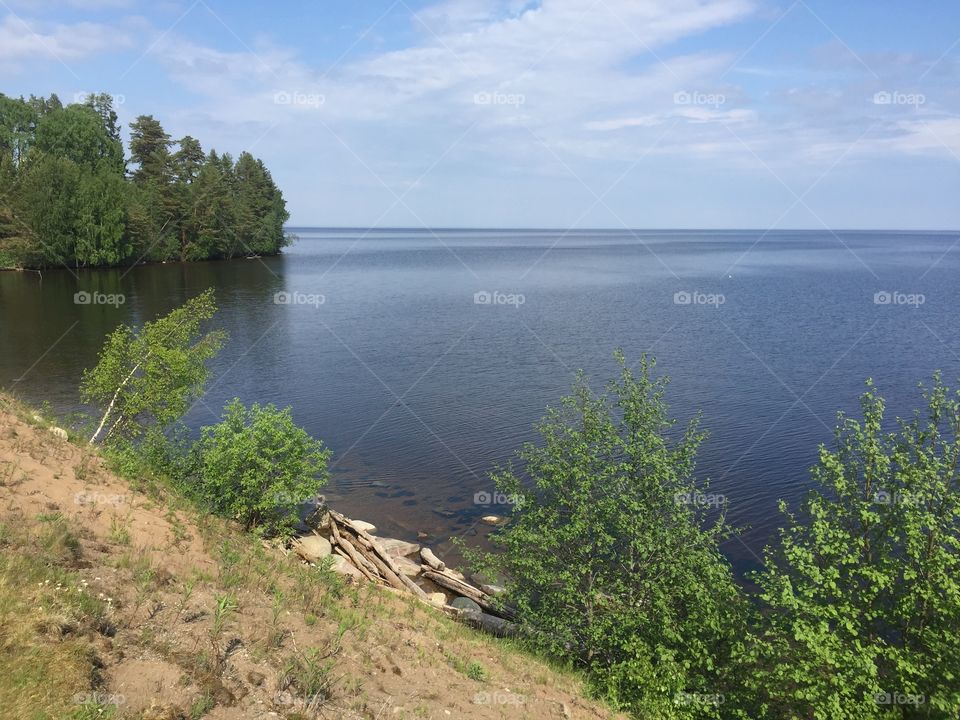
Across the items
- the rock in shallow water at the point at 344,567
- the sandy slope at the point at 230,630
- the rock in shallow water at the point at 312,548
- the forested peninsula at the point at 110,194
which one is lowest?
the rock in shallow water at the point at 344,567

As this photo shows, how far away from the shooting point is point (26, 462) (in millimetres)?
16750

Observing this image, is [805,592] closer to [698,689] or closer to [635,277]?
[698,689]

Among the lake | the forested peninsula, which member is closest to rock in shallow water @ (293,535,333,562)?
the lake

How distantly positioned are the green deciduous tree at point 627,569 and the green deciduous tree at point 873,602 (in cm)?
145

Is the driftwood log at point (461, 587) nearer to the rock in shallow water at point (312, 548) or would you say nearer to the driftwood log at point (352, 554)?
the driftwood log at point (352, 554)

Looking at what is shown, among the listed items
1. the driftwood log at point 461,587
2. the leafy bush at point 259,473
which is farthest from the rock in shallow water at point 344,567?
the driftwood log at point 461,587

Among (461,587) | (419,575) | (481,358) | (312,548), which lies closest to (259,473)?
(312,548)

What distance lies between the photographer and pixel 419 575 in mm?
23109

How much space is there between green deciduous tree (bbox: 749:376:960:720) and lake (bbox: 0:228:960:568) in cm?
841

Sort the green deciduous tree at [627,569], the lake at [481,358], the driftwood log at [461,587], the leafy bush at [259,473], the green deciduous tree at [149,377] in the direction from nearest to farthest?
the green deciduous tree at [627,569] < the leafy bush at [259,473] < the driftwood log at [461,587] < the green deciduous tree at [149,377] < the lake at [481,358]

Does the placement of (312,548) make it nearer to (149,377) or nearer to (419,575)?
(419,575)

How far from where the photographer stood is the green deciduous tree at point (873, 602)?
13.5 meters

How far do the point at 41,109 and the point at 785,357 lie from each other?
125m

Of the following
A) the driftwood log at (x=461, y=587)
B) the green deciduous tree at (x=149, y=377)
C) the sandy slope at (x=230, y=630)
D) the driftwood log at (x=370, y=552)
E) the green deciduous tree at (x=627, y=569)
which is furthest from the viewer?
the green deciduous tree at (x=149, y=377)
